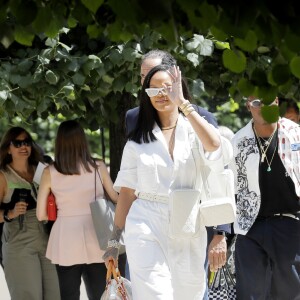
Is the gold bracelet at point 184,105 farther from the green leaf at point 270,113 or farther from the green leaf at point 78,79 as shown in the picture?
the green leaf at point 270,113

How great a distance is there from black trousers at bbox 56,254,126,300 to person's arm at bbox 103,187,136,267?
139 cm

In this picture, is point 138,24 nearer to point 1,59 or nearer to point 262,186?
point 262,186

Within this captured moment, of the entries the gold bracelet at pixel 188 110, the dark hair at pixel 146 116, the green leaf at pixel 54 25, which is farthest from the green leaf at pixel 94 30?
the dark hair at pixel 146 116

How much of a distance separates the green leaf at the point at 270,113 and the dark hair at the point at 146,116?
3.19 metres

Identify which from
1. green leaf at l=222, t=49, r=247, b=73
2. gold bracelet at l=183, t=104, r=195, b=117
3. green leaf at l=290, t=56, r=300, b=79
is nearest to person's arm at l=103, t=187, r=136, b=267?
gold bracelet at l=183, t=104, r=195, b=117

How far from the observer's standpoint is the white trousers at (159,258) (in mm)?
6098

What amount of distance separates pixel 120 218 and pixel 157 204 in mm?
471

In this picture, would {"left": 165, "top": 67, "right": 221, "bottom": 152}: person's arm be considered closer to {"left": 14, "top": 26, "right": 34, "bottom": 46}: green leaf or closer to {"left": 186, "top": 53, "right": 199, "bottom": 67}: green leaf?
{"left": 186, "top": 53, "right": 199, "bottom": 67}: green leaf

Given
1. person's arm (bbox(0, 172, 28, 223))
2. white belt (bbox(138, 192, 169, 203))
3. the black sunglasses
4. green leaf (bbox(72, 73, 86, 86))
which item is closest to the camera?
white belt (bbox(138, 192, 169, 203))

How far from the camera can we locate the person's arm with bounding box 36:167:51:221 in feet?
26.3

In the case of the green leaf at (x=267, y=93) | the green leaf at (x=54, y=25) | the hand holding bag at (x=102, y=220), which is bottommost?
the hand holding bag at (x=102, y=220)

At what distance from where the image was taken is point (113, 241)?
6641 millimetres

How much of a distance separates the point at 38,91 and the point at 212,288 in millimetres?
1900

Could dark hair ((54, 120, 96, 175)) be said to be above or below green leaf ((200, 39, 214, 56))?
below
